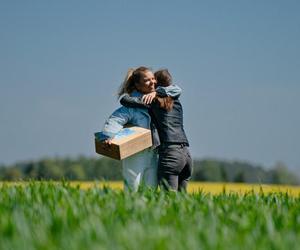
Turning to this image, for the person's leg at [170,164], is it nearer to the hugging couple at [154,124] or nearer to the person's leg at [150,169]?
the hugging couple at [154,124]

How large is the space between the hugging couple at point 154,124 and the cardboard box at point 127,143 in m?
0.15

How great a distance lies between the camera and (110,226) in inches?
214

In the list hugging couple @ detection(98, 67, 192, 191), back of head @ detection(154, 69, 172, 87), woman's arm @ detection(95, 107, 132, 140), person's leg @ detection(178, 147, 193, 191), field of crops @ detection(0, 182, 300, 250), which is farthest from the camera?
back of head @ detection(154, 69, 172, 87)

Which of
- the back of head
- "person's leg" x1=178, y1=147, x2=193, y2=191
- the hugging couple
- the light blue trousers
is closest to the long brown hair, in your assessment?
the hugging couple

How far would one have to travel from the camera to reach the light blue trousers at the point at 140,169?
9.77 metres

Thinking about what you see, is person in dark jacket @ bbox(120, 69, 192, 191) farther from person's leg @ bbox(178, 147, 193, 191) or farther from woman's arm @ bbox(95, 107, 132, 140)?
woman's arm @ bbox(95, 107, 132, 140)

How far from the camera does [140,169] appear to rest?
9789 millimetres

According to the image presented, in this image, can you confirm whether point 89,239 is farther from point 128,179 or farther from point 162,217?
point 128,179

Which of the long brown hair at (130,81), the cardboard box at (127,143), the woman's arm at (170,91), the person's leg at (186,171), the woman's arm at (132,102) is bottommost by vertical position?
the person's leg at (186,171)

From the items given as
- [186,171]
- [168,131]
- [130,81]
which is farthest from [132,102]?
[186,171]

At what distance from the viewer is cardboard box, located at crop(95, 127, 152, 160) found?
9.45 metres

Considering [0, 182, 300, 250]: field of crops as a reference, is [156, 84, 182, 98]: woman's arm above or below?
above

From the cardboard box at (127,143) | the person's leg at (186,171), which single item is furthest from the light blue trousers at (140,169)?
the person's leg at (186,171)

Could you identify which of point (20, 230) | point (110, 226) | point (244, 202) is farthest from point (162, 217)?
point (244, 202)
